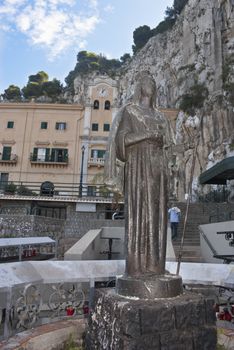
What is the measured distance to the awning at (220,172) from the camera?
14096 mm

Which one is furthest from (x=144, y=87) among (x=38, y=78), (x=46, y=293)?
(x=38, y=78)

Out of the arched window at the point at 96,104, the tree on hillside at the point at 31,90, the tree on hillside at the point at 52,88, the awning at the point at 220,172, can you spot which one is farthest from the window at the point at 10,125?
the tree on hillside at the point at 31,90

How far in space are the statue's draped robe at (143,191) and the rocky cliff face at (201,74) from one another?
23.8 m

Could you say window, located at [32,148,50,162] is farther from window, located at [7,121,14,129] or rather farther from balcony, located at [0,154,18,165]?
window, located at [7,121,14,129]

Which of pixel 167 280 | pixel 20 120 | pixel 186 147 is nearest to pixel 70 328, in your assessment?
pixel 167 280

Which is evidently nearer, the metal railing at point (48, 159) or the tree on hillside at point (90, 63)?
the metal railing at point (48, 159)

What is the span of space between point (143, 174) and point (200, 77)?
1502 inches

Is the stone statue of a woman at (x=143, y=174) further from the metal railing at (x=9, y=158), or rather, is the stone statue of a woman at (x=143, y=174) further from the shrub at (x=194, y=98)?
the shrub at (x=194, y=98)

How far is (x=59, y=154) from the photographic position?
113ft

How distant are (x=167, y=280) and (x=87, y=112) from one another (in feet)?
111

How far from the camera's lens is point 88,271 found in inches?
170

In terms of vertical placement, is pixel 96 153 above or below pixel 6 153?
above

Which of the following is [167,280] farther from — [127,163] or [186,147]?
[186,147]

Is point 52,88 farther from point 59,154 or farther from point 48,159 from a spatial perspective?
point 48,159
